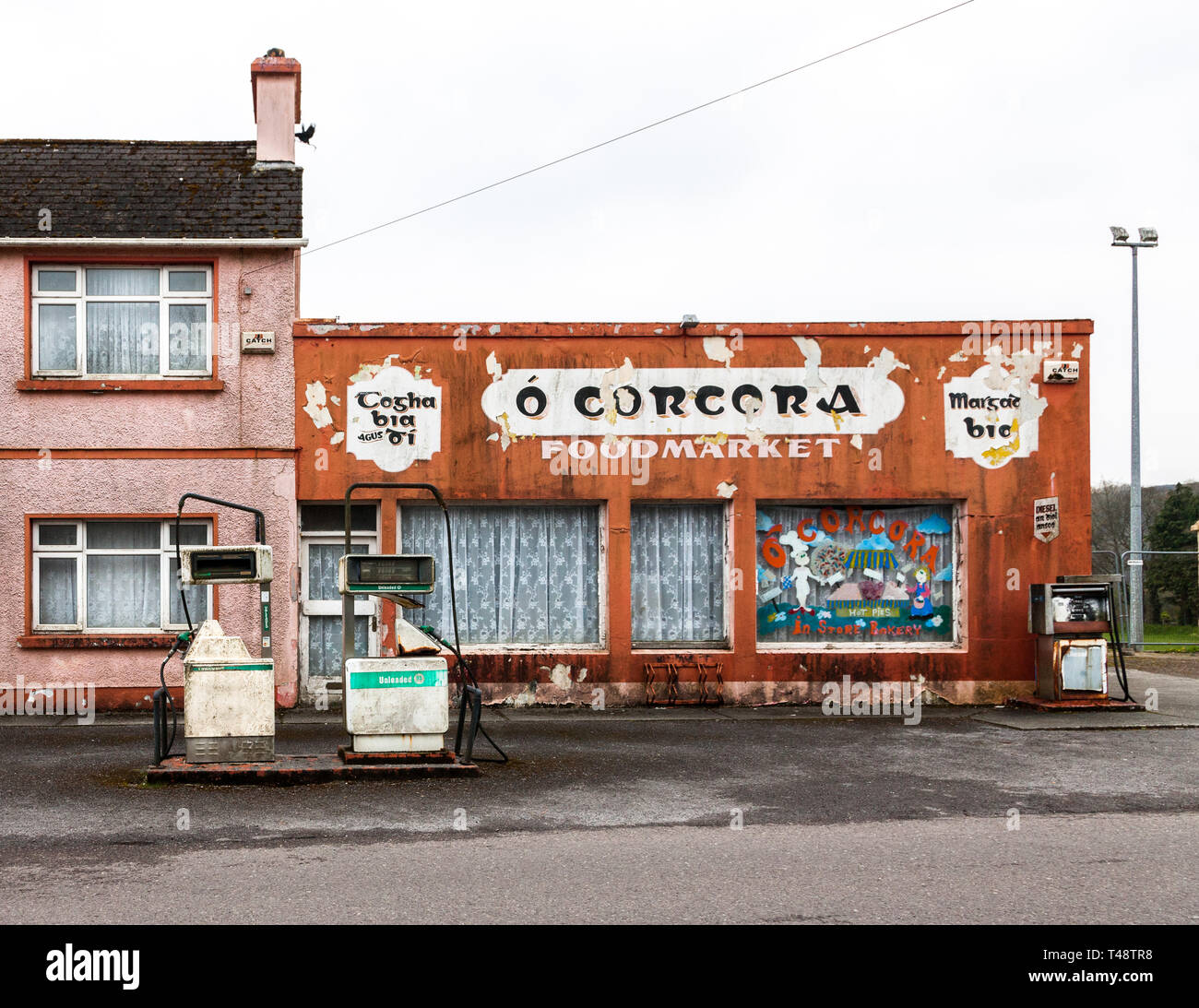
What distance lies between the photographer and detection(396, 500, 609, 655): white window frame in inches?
630

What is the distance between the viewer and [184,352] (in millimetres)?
15789

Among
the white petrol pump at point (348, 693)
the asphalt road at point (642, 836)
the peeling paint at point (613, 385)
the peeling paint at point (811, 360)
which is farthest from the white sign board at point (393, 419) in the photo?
the white petrol pump at point (348, 693)

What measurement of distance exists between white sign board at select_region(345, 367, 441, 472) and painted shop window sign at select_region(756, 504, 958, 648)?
431 cm

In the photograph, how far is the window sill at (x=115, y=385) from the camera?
15406 millimetres

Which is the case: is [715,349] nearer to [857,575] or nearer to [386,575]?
[857,575]

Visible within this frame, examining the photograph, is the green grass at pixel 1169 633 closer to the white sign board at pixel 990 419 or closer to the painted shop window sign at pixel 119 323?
the white sign board at pixel 990 419

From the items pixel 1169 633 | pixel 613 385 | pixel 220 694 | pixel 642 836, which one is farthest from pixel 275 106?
pixel 1169 633

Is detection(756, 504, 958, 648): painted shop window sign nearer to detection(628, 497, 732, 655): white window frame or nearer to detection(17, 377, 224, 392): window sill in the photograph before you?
detection(628, 497, 732, 655): white window frame

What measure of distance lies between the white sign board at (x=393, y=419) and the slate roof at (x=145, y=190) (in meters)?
2.09

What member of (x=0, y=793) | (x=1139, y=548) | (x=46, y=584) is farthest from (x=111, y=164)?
(x=1139, y=548)

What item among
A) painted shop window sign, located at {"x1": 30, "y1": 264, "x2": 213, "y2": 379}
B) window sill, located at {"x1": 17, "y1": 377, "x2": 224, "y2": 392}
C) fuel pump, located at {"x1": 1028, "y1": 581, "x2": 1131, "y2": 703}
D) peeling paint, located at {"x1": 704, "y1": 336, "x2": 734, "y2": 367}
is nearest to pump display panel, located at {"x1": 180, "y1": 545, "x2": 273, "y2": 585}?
window sill, located at {"x1": 17, "y1": 377, "x2": 224, "y2": 392}

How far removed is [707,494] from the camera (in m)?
16.2
